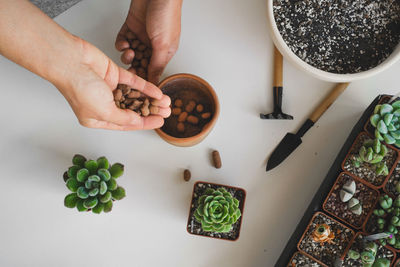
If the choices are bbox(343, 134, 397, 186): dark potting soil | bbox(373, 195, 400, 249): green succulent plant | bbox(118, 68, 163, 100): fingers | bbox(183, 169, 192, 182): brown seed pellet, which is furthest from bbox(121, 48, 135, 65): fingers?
bbox(373, 195, 400, 249): green succulent plant

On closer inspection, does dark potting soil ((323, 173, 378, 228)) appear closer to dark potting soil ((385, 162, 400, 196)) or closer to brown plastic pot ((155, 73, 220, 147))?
dark potting soil ((385, 162, 400, 196))

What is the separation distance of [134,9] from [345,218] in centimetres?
89

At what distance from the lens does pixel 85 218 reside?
107 cm

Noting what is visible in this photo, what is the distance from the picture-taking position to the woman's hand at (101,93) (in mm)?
828

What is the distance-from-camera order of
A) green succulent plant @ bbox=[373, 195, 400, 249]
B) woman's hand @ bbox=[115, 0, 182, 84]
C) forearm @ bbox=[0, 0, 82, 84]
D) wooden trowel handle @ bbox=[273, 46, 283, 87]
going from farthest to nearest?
1. wooden trowel handle @ bbox=[273, 46, 283, 87]
2. woman's hand @ bbox=[115, 0, 182, 84]
3. green succulent plant @ bbox=[373, 195, 400, 249]
4. forearm @ bbox=[0, 0, 82, 84]

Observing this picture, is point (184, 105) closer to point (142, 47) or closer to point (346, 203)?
point (142, 47)

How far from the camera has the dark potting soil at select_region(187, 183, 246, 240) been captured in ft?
3.28

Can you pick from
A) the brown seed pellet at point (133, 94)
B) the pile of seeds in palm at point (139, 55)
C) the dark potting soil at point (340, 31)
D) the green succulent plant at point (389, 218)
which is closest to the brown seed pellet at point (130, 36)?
the pile of seeds in palm at point (139, 55)

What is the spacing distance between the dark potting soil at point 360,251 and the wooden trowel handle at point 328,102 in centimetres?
37

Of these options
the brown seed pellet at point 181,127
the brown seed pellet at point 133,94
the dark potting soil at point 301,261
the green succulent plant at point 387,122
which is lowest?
the dark potting soil at point 301,261

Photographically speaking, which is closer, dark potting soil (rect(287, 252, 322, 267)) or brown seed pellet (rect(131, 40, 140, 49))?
dark potting soil (rect(287, 252, 322, 267))

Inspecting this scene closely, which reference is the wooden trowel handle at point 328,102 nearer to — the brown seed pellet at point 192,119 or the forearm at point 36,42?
the brown seed pellet at point 192,119

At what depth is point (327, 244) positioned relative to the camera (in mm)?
932

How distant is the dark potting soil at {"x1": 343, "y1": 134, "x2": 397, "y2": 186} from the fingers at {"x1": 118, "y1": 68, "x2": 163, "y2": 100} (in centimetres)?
57
